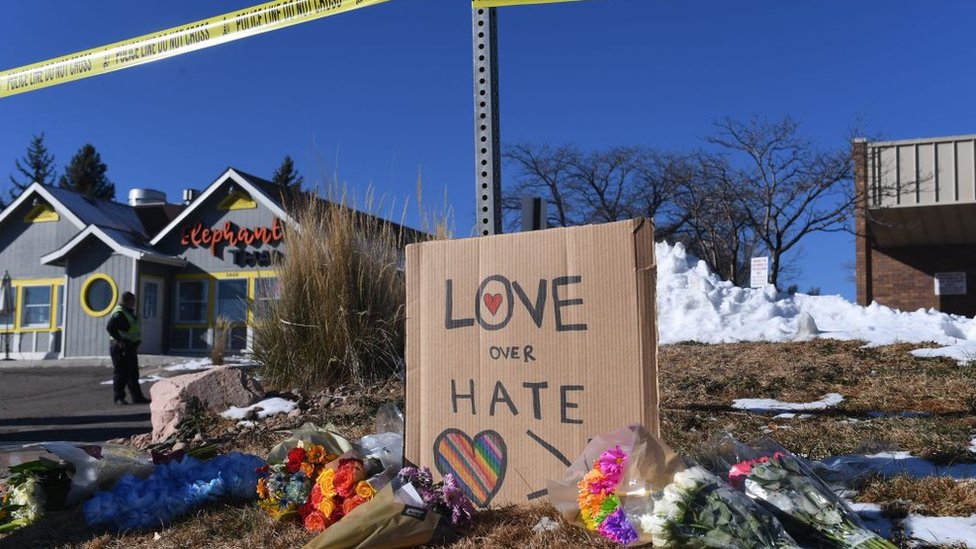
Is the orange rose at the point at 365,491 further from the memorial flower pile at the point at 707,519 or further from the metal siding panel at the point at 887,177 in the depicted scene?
the metal siding panel at the point at 887,177

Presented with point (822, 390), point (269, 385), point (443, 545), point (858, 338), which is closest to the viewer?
point (443, 545)

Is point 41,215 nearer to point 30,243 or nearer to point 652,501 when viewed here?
point 30,243

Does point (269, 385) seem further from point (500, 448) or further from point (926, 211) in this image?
point (926, 211)

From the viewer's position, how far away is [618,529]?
8.63 feet

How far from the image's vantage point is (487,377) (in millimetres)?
3416

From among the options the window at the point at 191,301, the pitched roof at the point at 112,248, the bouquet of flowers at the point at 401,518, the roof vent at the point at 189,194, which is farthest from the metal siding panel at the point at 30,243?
the bouquet of flowers at the point at 401,518

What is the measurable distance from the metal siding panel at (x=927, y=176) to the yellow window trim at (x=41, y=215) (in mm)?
24932

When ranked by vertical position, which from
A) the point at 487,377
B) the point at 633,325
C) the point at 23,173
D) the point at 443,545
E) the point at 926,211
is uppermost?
the point at 23,173

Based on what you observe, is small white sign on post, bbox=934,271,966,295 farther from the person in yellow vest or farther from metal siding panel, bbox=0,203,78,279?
metal siding panel, bbox=0,203,78,279

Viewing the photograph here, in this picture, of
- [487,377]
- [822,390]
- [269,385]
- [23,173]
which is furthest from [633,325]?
[23,173]

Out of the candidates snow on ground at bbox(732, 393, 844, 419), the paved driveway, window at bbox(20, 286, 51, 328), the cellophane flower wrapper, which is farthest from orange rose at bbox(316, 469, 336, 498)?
window at bbox(20, 286, 51, 328)

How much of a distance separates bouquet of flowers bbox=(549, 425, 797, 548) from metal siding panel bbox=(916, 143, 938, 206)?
19.4 m

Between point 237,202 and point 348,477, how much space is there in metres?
21.1

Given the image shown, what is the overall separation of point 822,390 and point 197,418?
4.78m
